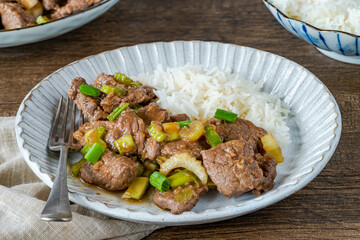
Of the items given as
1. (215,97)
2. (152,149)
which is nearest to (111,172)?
(152,149)

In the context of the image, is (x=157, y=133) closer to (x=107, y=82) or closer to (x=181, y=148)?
(x=181, y=148)

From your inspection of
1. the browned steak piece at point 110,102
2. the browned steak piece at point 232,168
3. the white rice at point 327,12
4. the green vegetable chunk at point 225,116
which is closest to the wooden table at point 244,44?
the browned steak piece at point 232,168

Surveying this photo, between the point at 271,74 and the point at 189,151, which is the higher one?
the point at 189,151

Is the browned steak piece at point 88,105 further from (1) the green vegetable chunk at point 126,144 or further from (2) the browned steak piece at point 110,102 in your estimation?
(1) the green vegetable chunk at point 126,144

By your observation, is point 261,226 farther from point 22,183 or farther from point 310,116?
point 22,183

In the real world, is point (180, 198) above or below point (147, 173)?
above

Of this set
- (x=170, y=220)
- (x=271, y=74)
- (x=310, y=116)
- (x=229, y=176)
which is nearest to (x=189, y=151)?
(x=229, y=176)
